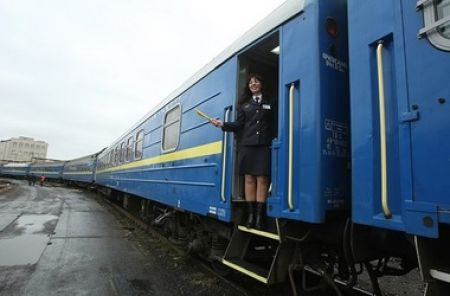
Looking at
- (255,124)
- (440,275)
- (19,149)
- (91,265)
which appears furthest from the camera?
(19,149)

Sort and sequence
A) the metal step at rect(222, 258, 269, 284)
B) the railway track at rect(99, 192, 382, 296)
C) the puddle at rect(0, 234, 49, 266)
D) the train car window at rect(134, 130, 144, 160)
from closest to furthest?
the metal step at rect(222, 258, 269, 284)
the railway track at rect(99, 192, 382, 296)
the puddle at rect(0, 234, 49, 266)
the train car window at rect(134, 130, 144, 160)

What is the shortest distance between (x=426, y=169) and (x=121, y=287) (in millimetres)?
4320

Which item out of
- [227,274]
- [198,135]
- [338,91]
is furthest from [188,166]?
[338,91]

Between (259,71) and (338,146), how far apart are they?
211 cm

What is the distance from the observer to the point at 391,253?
117 inches

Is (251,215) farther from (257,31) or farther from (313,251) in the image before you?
(257,31)

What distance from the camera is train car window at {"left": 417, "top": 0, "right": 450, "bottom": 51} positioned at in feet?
6.75

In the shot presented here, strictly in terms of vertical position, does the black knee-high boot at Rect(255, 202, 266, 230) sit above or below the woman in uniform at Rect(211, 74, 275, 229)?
below

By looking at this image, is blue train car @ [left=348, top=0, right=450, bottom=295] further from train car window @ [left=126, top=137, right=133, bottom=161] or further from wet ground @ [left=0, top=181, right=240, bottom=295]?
train car window @ [left=126, top=137, right=133, bottom=161]

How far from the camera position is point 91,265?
5.93 meters

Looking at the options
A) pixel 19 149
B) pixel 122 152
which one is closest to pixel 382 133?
pixel 122 152

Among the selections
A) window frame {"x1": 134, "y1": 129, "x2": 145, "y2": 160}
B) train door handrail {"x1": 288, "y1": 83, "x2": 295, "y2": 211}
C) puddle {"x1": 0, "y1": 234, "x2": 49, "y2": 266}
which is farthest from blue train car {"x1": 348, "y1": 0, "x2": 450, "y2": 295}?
window frame {"x1": 134, "y1": 129, "x2": 145, "y2": 160}

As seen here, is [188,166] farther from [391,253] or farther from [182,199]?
[391,253]

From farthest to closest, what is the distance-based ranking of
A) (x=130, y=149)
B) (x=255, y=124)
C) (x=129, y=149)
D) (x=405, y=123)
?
(x=129, y=149) < (x=130, y=149) < (x=255, y=124) < (x=405, y=123)
